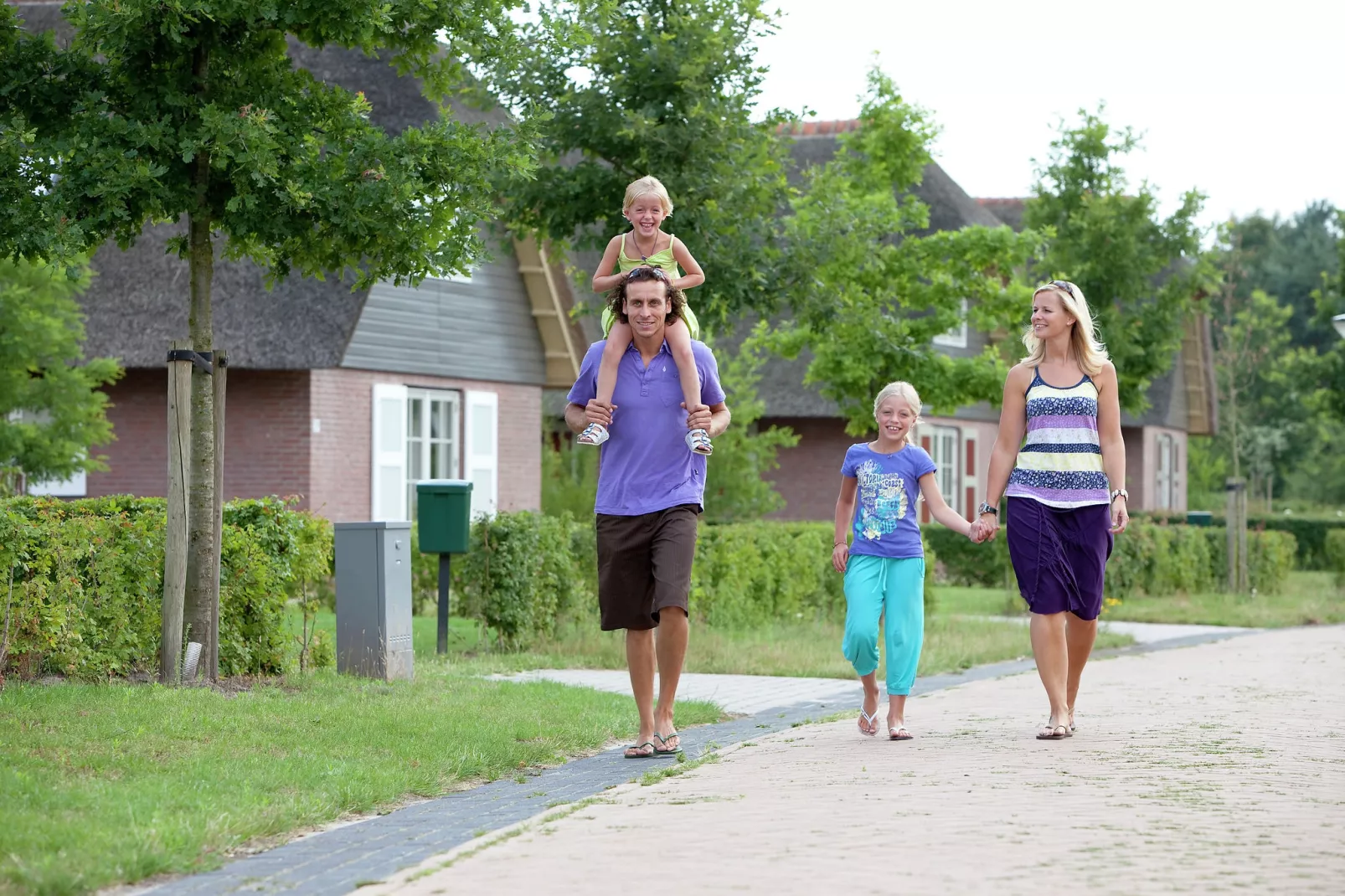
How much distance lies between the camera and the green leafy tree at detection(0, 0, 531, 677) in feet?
28.8

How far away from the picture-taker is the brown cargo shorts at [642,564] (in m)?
7.49

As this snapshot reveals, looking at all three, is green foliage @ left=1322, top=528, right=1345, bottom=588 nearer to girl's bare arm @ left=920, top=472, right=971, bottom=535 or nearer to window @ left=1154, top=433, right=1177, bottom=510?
window @ left=1154, top=433, right=1177, bottom=510

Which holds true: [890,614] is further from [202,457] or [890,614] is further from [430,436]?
[430,436]

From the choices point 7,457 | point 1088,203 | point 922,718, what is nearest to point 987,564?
point 1088,203

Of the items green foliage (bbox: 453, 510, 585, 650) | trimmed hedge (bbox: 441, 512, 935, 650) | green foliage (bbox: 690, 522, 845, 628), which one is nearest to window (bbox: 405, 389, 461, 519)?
green foliage (bbox: 690, 522, 845, 628)

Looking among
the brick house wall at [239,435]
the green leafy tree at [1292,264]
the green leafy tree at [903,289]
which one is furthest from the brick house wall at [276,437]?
the green leafy tree at [1292,264]

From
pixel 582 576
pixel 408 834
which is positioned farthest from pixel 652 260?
pixel 582 576

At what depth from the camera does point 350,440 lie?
2089 centimetres

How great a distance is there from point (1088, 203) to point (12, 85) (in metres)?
19.4

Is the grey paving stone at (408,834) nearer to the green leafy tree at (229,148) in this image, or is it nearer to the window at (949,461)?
the green leafy tree at (229,148)

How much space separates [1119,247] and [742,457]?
650 cm

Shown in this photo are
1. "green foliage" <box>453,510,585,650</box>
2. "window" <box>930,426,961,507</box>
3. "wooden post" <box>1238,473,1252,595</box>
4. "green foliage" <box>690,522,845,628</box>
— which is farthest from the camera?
"window" <box>930,426,961,507</box>

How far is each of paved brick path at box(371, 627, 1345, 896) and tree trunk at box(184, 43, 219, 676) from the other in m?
3.10

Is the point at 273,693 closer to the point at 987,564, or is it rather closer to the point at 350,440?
the point at 350,440
